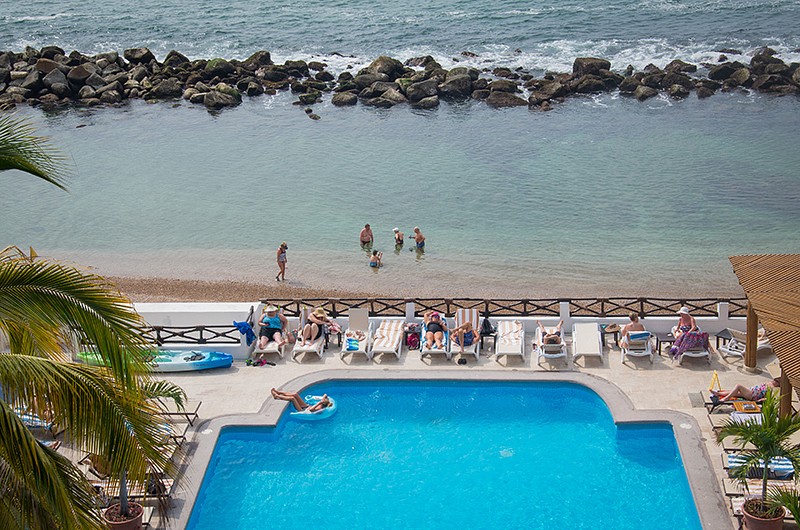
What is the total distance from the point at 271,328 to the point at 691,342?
867 cm

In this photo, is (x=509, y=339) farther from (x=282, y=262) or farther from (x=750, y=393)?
(x=282, y=262)

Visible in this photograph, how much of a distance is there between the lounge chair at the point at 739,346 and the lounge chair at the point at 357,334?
734 centimetres

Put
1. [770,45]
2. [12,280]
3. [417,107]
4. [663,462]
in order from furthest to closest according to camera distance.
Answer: [770,45], [417,107], [663,462], [12,280]

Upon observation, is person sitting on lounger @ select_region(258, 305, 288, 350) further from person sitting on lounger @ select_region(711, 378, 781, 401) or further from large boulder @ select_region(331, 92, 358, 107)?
large boulder @ select_region(331, 92, 358, 107)

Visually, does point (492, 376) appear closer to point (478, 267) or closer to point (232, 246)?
point (478, 267)

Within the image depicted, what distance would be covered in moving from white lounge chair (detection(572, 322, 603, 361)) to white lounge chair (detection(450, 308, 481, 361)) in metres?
1.99

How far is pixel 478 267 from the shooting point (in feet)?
97.1

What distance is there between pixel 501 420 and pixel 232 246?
15.5m

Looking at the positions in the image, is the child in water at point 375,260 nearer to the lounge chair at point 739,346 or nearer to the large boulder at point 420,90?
the lounge chair at point 739,346

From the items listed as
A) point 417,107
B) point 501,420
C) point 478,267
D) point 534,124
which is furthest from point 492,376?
point 417,107

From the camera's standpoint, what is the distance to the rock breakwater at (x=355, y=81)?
48.6 meters

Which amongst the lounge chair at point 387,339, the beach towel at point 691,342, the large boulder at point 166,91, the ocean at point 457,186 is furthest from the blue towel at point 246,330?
the large boulder at point 166,91

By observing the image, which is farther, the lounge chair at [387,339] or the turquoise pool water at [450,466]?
the lounge chair at [387,339]

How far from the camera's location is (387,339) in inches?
828
